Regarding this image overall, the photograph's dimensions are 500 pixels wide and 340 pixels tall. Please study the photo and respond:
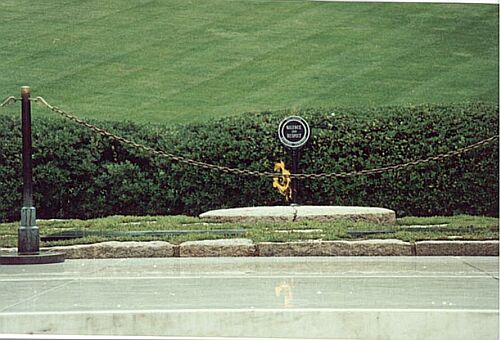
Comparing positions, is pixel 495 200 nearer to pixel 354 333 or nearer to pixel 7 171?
pixel 7 171

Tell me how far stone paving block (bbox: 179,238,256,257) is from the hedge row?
107 inches

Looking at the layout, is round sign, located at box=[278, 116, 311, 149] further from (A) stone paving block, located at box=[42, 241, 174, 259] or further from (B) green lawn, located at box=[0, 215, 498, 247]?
(A) stone paving block, located at box=[42, 241, 174, 259]

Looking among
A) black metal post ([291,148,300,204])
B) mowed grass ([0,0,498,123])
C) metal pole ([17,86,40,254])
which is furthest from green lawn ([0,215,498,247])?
mowed grass ([0,0,498,123])

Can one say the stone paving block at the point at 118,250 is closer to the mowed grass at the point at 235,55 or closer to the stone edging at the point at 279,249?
the stone edging at the point at 279,249

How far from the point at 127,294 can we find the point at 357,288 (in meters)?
1.53

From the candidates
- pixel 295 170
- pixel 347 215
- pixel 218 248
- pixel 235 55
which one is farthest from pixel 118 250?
pixel 235 55

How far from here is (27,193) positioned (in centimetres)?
925

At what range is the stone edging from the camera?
9750 mm

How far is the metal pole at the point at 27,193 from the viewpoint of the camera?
30.3ft

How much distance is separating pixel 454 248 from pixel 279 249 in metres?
1.58

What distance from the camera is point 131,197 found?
1272 centimetres

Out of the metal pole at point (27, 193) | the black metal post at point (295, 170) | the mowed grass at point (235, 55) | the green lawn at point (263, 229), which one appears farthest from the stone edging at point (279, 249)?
the mowed grass at point (235, 55)

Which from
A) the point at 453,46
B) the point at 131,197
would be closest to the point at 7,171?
the point at 131,197

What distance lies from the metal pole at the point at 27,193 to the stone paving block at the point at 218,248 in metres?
1.37
